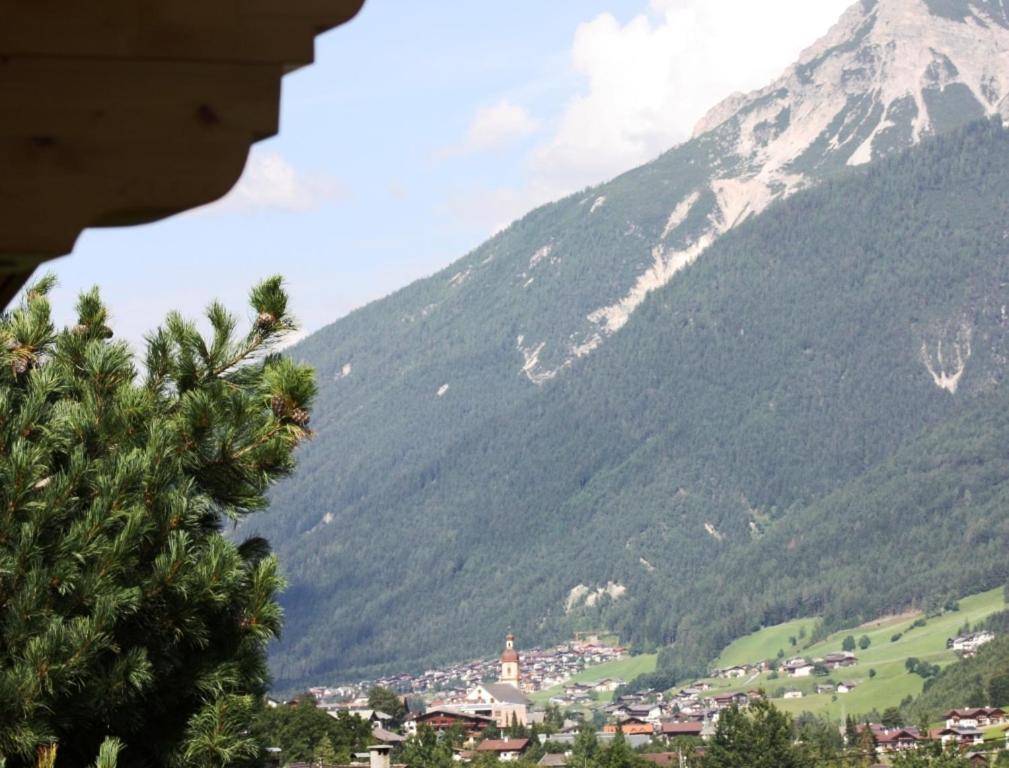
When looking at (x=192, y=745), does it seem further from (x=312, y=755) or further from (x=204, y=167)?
(x=312, y=755)

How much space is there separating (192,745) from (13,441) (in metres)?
2.42

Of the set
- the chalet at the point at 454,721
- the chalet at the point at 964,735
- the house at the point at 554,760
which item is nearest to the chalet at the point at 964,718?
the chalet at the point at 964,735

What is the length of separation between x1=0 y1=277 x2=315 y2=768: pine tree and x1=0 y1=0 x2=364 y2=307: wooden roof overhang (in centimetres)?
976

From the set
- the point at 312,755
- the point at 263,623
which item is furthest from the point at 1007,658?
the point at 263,623

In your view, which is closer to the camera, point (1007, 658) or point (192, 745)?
Answer: point (192, 745)

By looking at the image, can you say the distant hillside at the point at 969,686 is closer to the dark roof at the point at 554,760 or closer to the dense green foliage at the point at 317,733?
the dark roof at the point at 554,760

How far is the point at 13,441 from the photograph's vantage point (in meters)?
12.6

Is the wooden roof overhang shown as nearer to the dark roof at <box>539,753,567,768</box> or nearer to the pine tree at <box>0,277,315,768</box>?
the pine tree at <box>0,277,315,768</box>

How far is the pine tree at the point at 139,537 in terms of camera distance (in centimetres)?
1213

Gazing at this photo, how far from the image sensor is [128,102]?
1.90 metres

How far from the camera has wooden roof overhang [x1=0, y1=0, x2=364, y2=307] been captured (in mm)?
1839

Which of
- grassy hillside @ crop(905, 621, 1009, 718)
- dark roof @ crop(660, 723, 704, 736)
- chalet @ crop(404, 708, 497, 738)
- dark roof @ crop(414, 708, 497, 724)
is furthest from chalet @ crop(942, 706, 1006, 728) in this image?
dark roof @ crop(414, 708, 497, 724)

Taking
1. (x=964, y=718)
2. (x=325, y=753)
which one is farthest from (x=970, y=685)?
(x=325, y=753)

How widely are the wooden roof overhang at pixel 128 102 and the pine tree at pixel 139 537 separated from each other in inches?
384
